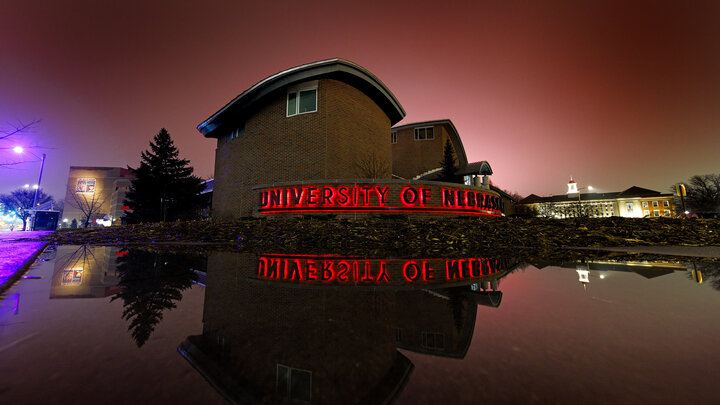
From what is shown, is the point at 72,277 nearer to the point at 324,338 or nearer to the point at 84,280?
the point at 84,280

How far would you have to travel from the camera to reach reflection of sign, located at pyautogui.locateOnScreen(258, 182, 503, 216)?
12656mm

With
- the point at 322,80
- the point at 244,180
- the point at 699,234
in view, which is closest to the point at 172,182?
the point at 244,180

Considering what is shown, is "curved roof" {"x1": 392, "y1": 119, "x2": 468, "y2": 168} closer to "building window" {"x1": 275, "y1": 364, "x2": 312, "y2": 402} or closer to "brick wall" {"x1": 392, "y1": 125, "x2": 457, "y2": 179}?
"brick wall" {"x1": 392, "y1": 125, "x2": 457, "y2": 179}

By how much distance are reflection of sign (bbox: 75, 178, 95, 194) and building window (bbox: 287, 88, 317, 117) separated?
10932cm

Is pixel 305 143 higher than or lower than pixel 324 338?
higher

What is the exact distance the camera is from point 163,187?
2819 centimetres

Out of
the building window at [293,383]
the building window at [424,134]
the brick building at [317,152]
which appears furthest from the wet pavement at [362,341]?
the building window at [424,134]

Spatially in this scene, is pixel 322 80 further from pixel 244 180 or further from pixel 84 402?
pixel 84 402

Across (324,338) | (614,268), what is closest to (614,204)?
(614,268)

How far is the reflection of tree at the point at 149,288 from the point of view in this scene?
1979 mm

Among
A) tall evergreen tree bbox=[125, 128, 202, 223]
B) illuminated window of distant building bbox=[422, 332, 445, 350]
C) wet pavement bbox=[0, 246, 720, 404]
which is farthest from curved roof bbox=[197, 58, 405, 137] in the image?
illuminated window of distant building bbox=[422, 332, 445, 350]

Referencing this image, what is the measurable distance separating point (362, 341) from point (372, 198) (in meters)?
11.1

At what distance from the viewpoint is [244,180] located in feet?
60.8

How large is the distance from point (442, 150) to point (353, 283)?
114 feet
